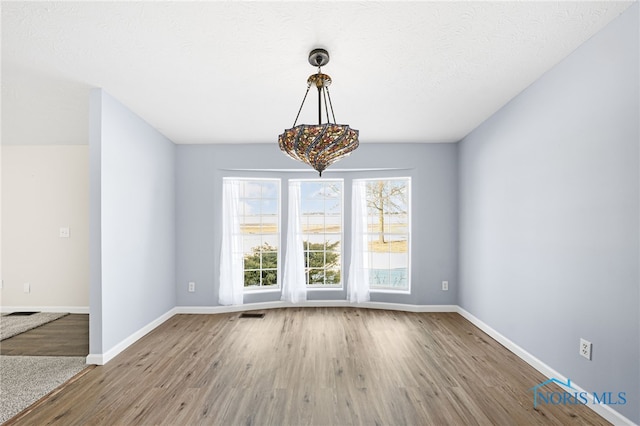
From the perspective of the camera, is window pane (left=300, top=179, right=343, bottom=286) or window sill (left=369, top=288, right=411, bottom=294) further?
window pane (left=300, top=179, right=343, bottom=286)

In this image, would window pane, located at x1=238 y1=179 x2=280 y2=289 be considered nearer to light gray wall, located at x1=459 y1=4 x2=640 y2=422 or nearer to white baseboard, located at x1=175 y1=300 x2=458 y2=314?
white baseboard, located at x1=175 y1=300 x2=458 y2=314

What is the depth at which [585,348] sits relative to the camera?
2.11 meters

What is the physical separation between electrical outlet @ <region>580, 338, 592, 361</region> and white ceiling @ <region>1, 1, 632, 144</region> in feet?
6.91

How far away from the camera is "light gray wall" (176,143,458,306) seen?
14.5 feet

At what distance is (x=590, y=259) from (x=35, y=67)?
442 cm

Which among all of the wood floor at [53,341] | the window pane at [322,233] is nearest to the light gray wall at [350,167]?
the window pane at [322,233]

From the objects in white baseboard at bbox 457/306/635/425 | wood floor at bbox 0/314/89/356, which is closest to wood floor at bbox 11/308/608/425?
white baseboard at bbox 457/306/635/425

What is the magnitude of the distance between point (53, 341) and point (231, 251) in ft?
7.13

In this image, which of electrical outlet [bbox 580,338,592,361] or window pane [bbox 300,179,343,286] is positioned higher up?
window pane [bbox 300,179,343,286]

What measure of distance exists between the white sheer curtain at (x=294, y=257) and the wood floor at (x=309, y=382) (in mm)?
865

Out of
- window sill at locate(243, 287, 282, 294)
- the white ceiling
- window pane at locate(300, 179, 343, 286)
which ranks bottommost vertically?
window sill at locate(243, 287, 282, 294)

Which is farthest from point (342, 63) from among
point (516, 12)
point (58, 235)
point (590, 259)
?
point (58, 235)

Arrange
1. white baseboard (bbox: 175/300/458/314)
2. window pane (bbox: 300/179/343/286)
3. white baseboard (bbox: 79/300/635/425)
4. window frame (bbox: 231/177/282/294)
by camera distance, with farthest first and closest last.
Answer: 1. window pane (bbox: 300/179/343/286)
2. window frame (bbox: 231/177/282/294)
3. white baseboard (bbox: 175/300/458/314)
4. white baseboard (bbox: 79/300/635/425)

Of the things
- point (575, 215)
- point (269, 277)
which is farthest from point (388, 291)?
point (575, 215)
